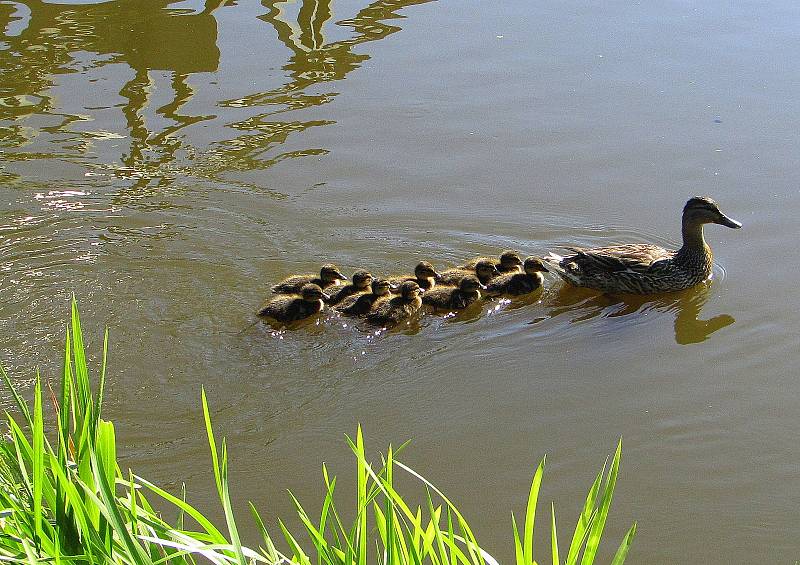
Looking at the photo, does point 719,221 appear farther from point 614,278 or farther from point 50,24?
point 50,24

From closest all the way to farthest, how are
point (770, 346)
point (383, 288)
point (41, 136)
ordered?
1. point (770, 346)
2. point (383, 288)
3. point (41, 136)

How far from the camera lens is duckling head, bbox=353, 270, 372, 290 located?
4953 millimetres

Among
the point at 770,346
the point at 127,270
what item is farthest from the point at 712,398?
the point at 127,270

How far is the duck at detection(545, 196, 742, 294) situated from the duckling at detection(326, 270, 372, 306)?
936mm

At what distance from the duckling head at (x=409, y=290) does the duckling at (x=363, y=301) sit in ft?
0.26

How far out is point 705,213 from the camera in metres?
5.17

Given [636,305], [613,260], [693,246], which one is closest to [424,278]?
[613,260]

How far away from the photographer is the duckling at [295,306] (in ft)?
15.4

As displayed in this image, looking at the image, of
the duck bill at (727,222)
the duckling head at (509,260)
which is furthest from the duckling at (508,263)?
the duck bill at (727,222)

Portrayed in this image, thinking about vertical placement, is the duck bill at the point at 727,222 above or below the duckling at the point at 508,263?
above

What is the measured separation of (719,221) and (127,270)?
2.93 metres

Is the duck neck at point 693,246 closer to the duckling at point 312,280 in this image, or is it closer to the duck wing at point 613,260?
the duck wing at point 613,260

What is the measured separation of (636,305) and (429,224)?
3.89 feet

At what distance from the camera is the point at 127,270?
5.03 m
